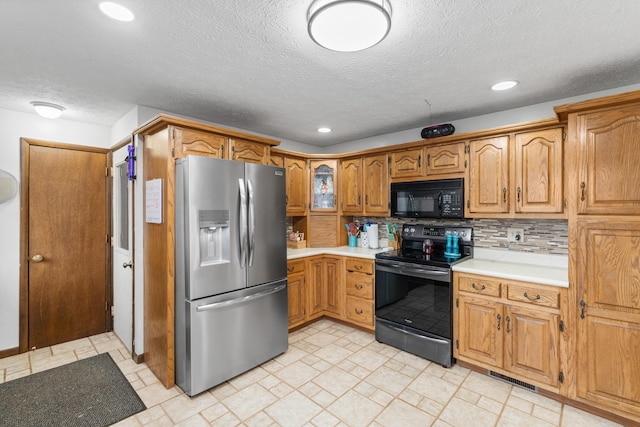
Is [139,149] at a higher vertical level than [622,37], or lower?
lower

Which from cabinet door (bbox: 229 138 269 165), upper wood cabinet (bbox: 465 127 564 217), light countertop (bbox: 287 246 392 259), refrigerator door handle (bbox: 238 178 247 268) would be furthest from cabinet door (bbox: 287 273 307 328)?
upper wood cabinet (bbox: 465 127 564 217)

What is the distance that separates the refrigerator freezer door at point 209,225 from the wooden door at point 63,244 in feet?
5.83

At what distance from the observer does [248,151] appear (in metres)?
2.88

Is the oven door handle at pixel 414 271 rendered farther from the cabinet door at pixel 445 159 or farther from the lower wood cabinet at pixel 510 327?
the cabinet door at pixel 445 159

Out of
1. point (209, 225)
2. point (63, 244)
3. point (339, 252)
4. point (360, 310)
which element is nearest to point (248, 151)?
point (209, 225)

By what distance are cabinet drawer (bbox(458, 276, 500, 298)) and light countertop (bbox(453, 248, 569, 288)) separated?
0.07 m

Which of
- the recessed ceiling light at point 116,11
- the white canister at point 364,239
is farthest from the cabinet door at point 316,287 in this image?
the recessed ceiling light at point 116,11

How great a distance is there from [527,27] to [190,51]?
76.2 inches

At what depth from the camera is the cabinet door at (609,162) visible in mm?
1932

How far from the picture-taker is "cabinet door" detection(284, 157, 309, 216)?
12.6 feet

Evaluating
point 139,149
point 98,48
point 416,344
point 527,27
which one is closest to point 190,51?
point 98,48

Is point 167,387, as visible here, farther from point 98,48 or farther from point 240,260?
point 98,48

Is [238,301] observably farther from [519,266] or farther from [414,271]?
[519,266]

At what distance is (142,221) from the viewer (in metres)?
2.78
